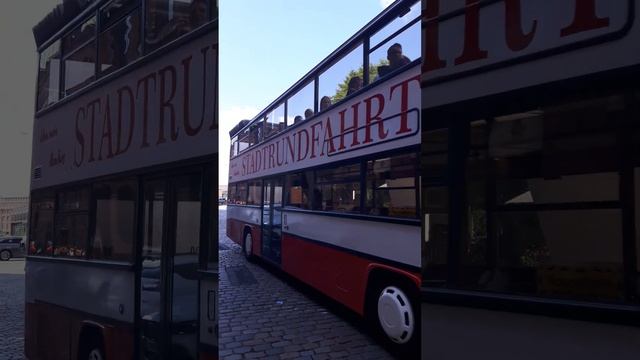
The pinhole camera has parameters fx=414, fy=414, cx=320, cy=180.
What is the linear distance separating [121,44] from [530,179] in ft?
4.20

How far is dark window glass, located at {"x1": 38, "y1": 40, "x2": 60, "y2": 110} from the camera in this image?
1705 mm

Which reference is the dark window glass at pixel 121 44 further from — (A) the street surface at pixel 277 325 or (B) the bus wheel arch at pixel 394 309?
(B) the bus wheel arch at pixel 394 309

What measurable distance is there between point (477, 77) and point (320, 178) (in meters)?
1.06

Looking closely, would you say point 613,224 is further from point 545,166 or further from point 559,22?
Answer: point 559,22

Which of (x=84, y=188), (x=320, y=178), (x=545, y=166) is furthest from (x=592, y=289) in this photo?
(x=84, y=188)

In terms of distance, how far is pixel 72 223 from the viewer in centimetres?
156

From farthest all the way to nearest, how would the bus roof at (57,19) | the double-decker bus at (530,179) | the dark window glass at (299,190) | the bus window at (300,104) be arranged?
the dark window glass at (299,190), the bus roof at (57,19), the bus window at (300,104), the double-decker bus at (530,179)

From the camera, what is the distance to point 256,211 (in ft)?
8.59

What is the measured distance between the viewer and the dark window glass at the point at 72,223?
1494 millimetres

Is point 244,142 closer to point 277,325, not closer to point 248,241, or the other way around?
point 248,241

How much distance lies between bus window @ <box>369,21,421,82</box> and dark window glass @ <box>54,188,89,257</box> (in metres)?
1.10

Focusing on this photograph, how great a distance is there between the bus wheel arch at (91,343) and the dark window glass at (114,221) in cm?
25

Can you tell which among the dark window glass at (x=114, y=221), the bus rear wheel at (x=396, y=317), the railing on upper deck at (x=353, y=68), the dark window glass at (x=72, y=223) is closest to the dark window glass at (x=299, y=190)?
the railing on upper deck at (x=353, y=68)

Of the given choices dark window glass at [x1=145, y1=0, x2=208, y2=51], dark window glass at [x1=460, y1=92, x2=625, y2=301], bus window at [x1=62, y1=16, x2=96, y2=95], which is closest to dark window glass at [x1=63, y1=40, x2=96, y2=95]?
bus window at [x1=62, y1=16, x2=96, y2=95]
